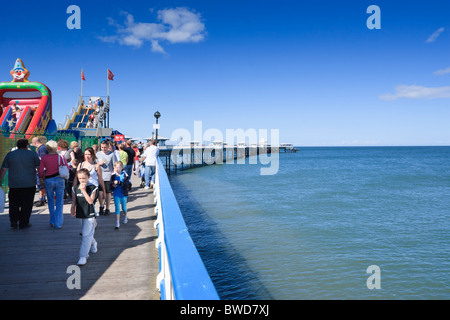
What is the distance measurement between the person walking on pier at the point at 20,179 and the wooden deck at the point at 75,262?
0.89 feet

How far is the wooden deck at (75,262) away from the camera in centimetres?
346

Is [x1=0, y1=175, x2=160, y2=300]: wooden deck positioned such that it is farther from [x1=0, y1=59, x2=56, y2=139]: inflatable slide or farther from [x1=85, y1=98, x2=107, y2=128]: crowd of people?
[x1=85, y1=98, x2=107, y2=128]: crowd of people

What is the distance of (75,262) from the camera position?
431 centimetres

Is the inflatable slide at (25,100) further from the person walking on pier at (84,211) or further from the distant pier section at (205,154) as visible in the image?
the distant pier section at (205,154)

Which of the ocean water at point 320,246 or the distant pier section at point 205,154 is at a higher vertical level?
the distant pier section at point 205,154

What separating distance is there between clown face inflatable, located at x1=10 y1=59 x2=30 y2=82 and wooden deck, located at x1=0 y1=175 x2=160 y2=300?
15.1 metres

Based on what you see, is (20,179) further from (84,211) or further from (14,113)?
(14,113)

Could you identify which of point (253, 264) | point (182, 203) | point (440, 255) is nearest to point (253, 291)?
point (253, 264)

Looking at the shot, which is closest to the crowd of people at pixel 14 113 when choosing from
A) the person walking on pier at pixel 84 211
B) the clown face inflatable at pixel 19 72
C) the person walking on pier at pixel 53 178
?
the clown face inflatable at pixel 19 72

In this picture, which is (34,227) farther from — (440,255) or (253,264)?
(440,255)

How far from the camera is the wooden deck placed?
3465 mm
